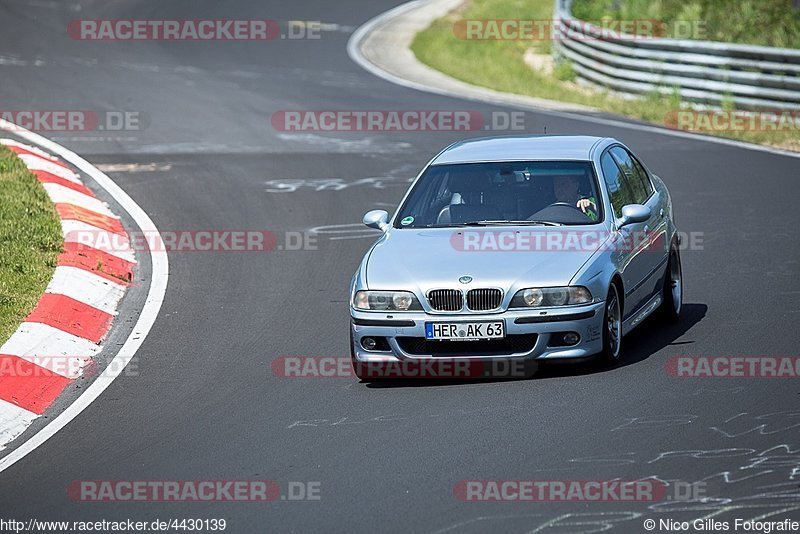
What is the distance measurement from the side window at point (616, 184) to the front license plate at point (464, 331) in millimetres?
1700

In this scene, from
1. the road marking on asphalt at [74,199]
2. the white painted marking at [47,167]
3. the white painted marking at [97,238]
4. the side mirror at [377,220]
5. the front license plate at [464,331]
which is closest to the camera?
the front license plate at [464,331]

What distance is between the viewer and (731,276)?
488 inches

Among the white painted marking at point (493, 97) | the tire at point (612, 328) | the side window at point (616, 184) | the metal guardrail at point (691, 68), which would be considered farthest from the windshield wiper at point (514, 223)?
the metal guardrail at point (691, 68)

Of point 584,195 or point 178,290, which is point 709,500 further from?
point 178,290

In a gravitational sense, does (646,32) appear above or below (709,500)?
below

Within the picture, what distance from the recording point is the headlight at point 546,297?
923 cm

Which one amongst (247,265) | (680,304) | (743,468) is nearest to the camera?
(743,468)

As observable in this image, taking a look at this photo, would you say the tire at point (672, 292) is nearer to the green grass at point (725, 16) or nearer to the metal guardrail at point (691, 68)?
the metal guardrail at point (691, 68)

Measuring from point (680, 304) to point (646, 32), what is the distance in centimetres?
1928

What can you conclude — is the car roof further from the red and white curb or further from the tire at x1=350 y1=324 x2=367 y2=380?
the red and white curb

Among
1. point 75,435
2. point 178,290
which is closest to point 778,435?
point 75,435

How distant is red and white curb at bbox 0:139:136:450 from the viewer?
31.5 feet

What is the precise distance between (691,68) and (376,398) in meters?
15.9

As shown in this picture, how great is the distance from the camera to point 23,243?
13.2 meters
